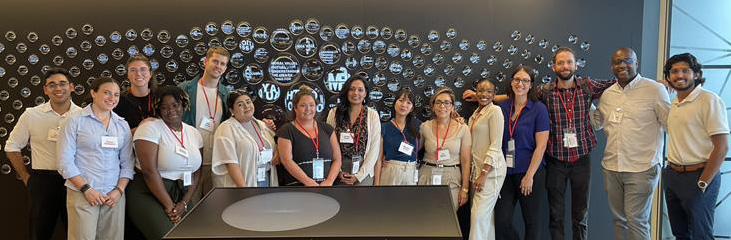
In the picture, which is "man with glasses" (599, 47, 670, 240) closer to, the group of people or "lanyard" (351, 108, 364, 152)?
the group of people

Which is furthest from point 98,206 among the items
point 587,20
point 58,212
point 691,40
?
point 691,40

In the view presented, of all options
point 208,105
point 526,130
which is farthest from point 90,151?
point 526,130

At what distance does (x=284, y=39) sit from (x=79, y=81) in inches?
70.0

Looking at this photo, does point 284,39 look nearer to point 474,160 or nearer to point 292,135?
point 292,135

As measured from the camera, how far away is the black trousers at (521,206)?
11.8ft

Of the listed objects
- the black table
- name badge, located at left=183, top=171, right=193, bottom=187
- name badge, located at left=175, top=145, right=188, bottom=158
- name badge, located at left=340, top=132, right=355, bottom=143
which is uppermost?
the black table

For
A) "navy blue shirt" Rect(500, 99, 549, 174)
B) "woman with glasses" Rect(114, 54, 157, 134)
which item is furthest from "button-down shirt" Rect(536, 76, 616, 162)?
"woman with glasses" Rect(114, 54, 157, 134)

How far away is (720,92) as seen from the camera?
14.2 feet

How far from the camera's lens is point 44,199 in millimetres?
3494

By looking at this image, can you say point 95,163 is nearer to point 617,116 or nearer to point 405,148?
point 405,148

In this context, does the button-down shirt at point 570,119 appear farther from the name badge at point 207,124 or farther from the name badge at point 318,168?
the name badge at point 207,124

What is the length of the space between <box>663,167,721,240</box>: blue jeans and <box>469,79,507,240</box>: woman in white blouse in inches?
Answer: 42.9

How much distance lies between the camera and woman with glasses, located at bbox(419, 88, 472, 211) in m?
3.53

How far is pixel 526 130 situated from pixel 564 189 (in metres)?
0.55
